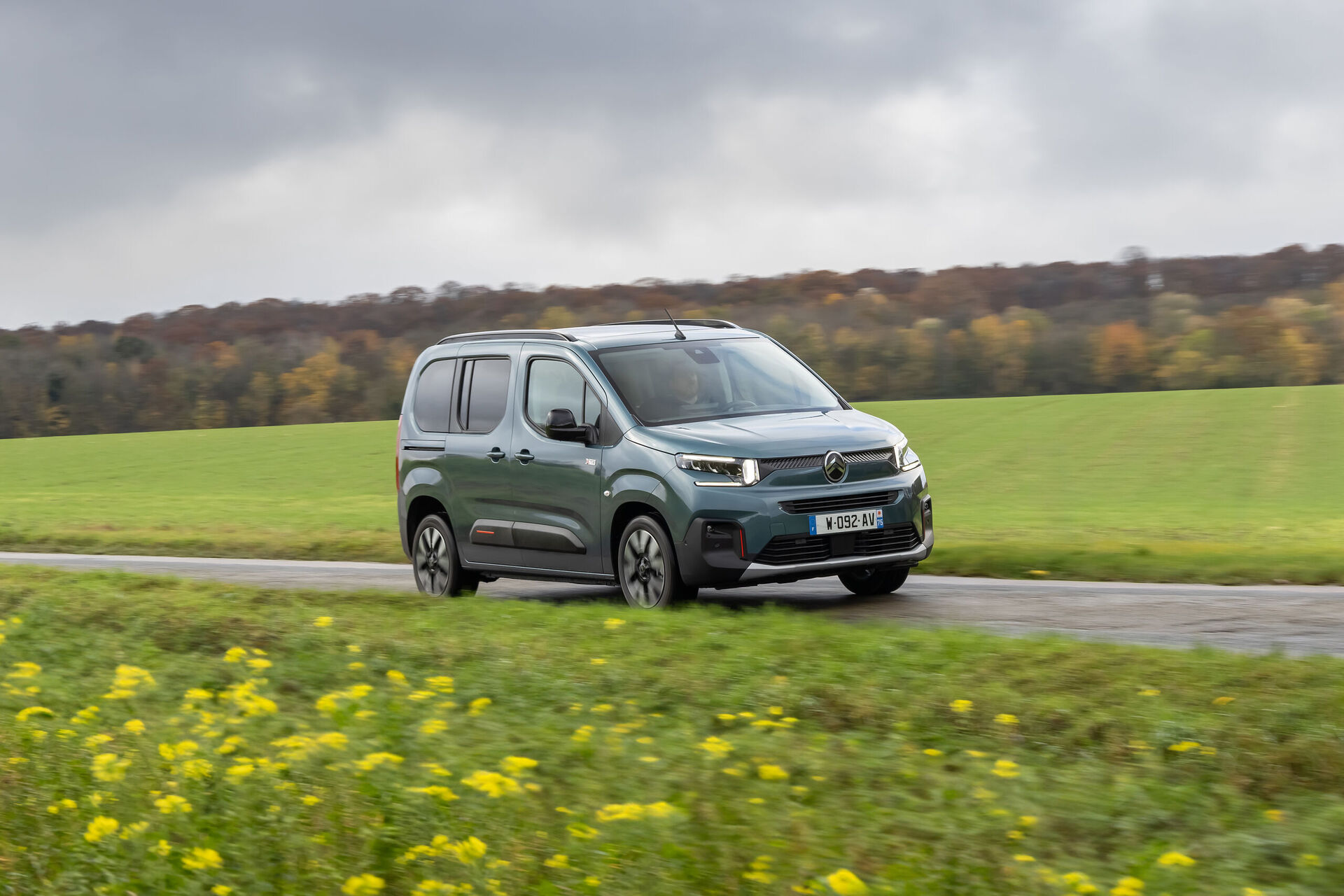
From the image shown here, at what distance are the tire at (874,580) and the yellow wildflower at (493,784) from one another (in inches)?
255

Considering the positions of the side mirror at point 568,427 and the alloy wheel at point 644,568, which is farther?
the side mirror at point 568,427

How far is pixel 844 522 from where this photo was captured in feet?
33.3

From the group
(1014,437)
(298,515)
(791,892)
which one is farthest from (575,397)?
(1014,437)

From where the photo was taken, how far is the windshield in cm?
1085

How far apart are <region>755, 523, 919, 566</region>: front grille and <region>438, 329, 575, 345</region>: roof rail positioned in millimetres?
2494

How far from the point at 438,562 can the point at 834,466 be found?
3742mm

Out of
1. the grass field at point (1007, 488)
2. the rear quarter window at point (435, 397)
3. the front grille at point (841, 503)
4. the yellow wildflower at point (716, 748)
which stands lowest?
the grass field at point (1007, 488)

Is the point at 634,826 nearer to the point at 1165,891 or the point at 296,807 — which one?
the point at 296,807

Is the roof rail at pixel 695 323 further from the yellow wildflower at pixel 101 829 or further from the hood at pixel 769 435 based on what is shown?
the yellow wildflower at pixel 101 829

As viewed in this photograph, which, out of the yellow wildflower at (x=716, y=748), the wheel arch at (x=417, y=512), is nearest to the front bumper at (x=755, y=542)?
the wheel arch at (x=417, y=512)

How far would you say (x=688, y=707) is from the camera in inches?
271

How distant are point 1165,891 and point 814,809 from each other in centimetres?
132

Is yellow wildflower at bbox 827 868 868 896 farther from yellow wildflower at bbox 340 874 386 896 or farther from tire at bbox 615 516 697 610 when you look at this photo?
tire at bbox 615 516 697 610

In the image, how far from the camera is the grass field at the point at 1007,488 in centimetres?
1530
